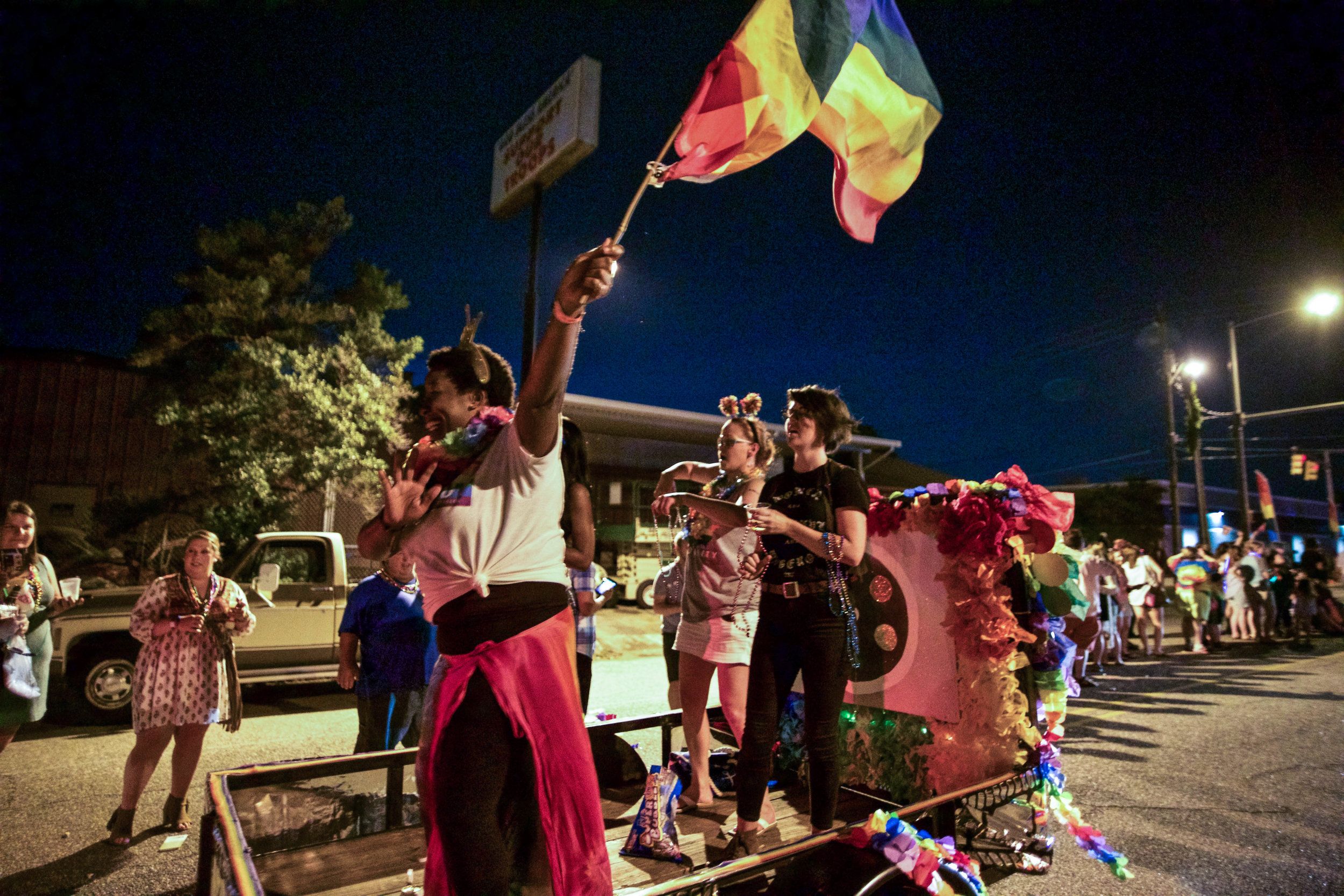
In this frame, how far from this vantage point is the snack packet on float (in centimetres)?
306

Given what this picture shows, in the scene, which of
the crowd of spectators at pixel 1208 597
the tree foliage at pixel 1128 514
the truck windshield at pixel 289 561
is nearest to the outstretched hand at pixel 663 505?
the truck windshield at pixel 289 561

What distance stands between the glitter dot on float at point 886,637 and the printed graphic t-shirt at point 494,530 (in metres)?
2.91

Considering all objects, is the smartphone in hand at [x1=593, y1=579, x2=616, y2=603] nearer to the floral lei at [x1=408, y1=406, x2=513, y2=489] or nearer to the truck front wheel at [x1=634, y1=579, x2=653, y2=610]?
the floral lei at [x1=408, y1=406, x2=513, y2=489]

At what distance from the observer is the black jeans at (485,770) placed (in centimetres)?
161

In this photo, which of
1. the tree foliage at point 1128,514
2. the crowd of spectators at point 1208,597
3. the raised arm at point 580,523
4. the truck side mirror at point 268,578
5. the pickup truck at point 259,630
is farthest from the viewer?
the tree foliage at point 1128,514

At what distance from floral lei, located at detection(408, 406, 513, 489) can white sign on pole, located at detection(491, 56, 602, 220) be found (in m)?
8.96

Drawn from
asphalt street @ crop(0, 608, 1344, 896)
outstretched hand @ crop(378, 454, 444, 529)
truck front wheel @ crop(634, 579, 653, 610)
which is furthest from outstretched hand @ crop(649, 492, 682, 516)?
truck front wheel @ crop(634, 579, 653, 610)

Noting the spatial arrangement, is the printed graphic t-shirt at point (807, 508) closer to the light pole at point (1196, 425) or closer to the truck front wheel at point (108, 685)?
the truck front wheel at point (108, 685)

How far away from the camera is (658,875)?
291 centimetres

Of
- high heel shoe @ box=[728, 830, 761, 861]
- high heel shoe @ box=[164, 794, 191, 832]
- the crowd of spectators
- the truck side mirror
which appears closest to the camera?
high heel shoe @ box=[728, 830, 761, 861]

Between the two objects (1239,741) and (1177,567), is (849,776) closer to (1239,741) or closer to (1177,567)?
(1239,741)

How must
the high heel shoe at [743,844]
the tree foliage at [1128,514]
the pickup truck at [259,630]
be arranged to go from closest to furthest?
the high heel shoe at [743,844]
the pickup truck at [259,630]
the tree foliage at [1128,514]

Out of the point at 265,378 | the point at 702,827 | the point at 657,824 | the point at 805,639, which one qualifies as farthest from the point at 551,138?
the point at 657,824

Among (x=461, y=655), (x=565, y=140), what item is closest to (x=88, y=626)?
(x=461, y=655)
